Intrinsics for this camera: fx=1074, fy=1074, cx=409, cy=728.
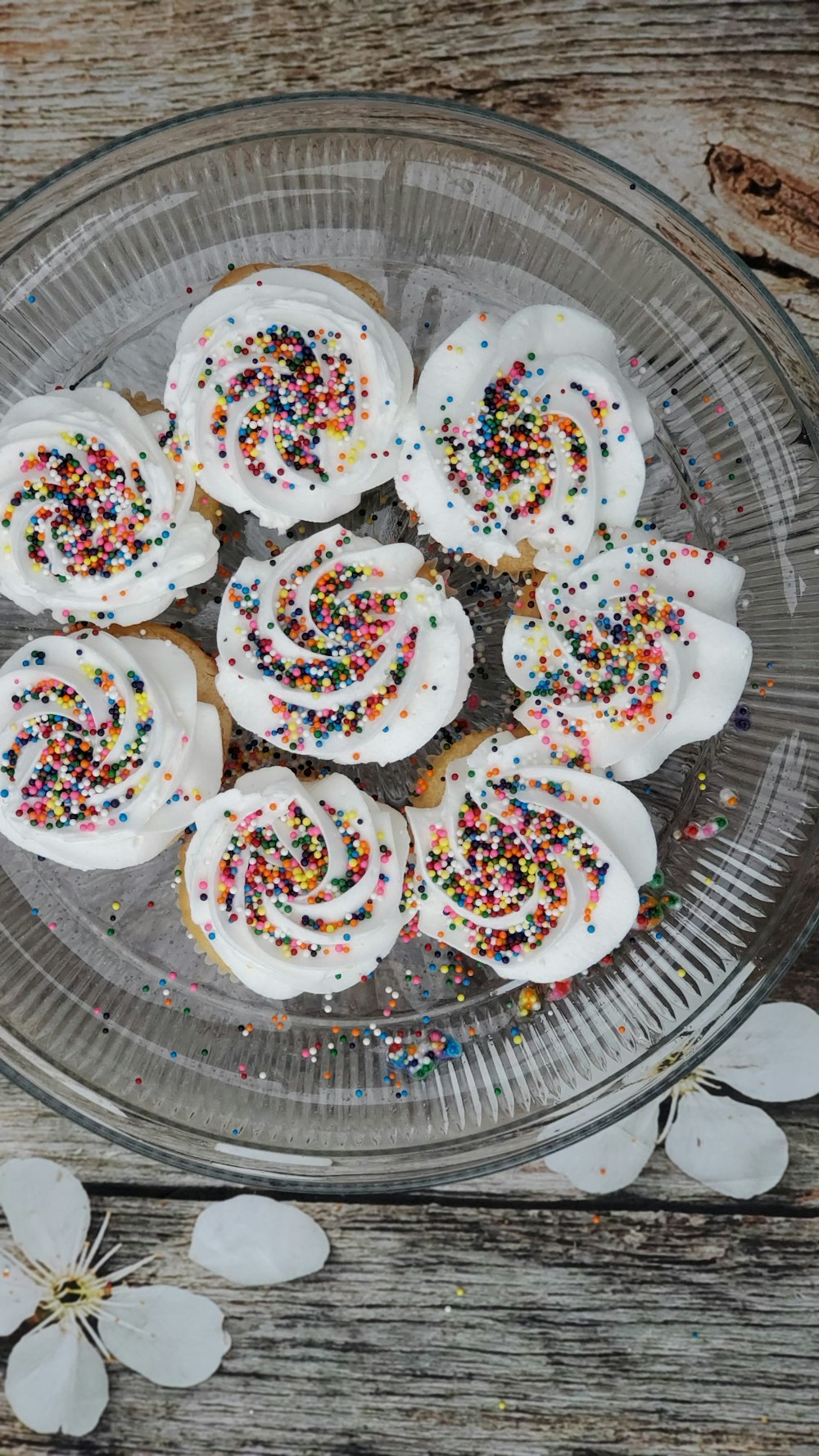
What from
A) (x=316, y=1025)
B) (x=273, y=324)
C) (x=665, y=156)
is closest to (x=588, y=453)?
(x=273, y=324)

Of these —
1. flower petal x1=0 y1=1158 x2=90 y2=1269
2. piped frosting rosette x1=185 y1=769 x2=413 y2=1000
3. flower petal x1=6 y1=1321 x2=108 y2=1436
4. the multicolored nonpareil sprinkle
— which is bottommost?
flower petal x1=6 y1=1321 x2=108 y2=1436

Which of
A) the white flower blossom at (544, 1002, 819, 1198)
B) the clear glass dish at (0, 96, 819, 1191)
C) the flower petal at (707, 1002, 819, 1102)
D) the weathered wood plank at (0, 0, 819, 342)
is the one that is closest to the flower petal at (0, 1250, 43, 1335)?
the clear glass dish at (0, 96, 819, 1191)

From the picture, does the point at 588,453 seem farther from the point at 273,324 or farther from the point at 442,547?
the point at 273,324

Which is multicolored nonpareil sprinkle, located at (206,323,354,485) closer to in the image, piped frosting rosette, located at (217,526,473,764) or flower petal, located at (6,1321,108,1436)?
piped frosting rosette, located at (217,526,473,764)

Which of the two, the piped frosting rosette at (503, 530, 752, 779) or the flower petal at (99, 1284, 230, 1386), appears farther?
the flower petal at (99, 1284, 230, 1386)

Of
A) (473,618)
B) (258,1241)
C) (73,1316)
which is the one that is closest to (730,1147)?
(258,1241)

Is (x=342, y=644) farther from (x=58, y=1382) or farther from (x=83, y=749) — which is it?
(x=58, y=1382)

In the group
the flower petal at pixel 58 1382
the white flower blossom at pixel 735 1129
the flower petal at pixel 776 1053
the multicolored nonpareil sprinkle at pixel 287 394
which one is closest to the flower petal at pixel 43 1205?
the flower petal at pixel 58 1382
